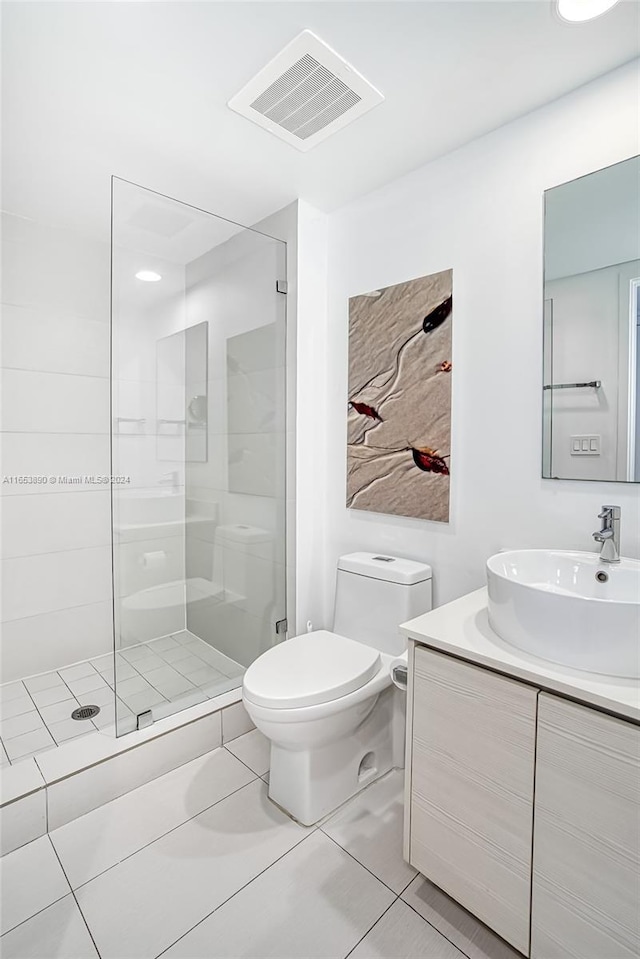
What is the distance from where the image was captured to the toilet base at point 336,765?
1523 millimetres

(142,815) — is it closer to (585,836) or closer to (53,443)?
(585,836)

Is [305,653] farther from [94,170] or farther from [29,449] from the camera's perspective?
[94,170]

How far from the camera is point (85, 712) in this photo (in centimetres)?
205

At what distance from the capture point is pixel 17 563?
2355 millimetres

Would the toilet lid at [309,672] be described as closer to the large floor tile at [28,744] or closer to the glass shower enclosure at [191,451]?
the glass shower enclosure at [191,451]

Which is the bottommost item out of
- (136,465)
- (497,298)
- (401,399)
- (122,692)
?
(122,692)

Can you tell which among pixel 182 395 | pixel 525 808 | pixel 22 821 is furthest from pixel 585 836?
pixel 182 395

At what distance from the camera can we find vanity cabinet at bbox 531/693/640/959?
2.94 feet

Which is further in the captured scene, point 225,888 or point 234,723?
point 234,723

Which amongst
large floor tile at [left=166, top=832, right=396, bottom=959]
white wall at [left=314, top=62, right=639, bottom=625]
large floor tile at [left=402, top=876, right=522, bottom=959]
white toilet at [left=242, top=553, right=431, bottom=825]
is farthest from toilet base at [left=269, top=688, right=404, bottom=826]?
white wall at [left=314, top=62, right=639, bottom=625]

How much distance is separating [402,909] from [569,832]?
585mm

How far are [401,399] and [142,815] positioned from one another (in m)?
1.75

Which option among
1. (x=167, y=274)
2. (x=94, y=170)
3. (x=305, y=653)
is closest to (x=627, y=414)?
(x=305, y=653)

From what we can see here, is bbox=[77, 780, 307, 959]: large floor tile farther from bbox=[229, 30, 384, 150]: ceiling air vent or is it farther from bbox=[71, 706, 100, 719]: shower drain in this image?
bbox=[229, 30, 384, 150]: ceiling air vent
